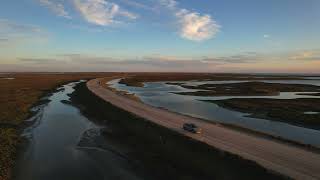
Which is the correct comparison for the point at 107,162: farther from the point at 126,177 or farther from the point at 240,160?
the point at 240,160

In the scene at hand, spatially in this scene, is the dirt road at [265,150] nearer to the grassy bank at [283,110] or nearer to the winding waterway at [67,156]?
the winding waterway at [67,156]

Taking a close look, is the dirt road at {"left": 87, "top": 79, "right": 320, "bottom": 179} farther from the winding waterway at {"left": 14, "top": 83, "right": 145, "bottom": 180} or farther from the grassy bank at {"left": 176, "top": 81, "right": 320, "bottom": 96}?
the grassy bank at {"left": 176, "top": 81, "right": 320, "bottom": 96}

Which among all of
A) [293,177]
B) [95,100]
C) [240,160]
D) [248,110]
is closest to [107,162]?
[240,160]

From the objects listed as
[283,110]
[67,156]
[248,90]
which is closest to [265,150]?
[67,156]

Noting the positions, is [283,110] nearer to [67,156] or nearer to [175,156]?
[175,156]

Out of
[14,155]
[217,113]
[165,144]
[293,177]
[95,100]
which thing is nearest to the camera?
[293,177]
